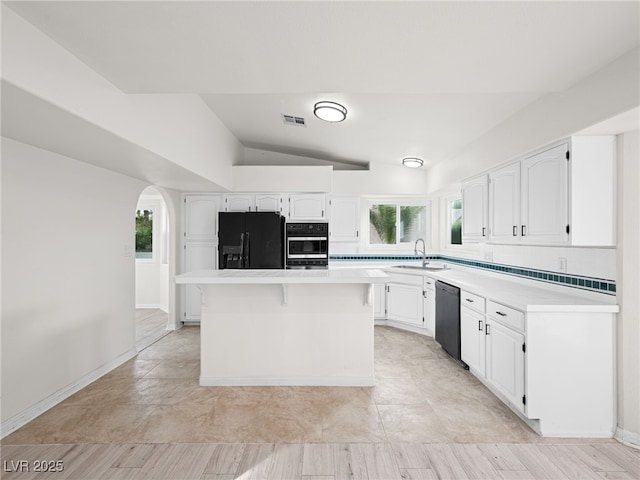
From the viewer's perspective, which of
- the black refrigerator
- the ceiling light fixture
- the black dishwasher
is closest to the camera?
the black dishwasher

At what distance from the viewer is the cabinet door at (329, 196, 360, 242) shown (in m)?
4.87

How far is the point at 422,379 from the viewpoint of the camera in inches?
117

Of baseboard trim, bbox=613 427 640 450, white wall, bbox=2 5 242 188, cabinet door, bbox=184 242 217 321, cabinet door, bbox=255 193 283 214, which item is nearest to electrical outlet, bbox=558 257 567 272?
baseboard trim, bbox=613 427 640 450

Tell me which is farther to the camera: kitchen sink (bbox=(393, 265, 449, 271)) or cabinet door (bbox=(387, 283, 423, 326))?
kitchen sink (bbox=(393, 265, 449, 271))

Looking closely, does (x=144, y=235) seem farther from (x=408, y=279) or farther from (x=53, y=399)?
(x=408, y=279)

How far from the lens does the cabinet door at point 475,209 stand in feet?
10.4

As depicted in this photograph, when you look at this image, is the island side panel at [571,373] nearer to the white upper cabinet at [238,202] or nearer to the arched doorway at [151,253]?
the white upper cabinet at [238,202]

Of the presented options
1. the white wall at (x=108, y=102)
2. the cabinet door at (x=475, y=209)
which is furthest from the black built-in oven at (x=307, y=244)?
the cabinet door at (x=475, y=209)

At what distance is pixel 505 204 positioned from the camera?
9.26 ft

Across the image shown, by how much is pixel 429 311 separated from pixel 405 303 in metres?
0.38

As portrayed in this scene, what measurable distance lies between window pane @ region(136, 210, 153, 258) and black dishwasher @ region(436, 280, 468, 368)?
5178mm

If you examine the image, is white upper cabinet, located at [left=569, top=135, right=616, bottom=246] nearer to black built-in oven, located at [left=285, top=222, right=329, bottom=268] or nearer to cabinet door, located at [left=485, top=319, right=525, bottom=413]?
cabinet door, located at [left=485, top=319, right=525, bottom=413]

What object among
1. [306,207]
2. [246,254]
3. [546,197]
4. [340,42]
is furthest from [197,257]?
[546,197]

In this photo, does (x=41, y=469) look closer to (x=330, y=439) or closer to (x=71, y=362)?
(x=71, y=362)
